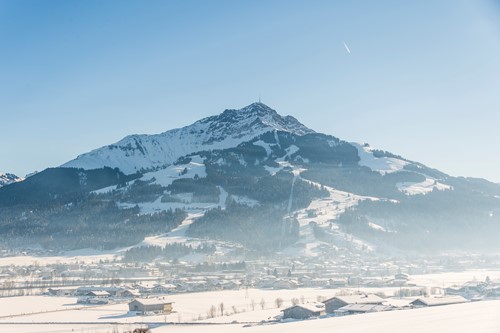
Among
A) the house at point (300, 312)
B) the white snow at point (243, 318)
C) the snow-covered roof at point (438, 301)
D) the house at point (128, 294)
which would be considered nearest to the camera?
the white snow at point (243, 318)

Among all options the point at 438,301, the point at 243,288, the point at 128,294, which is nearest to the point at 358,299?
the point at 438,301

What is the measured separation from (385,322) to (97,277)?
99279 mm

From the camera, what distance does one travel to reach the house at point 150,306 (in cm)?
6931

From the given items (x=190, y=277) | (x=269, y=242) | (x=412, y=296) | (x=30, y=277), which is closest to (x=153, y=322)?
(x=412, y=296)

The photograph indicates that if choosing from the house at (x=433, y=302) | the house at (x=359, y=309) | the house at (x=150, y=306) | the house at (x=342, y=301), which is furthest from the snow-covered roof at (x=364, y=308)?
the house at (x=150, y=306)

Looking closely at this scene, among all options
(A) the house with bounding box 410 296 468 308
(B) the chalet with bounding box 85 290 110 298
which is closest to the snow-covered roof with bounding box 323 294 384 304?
(A) the house with bounding box 410 296 468 308

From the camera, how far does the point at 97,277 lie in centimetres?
12450

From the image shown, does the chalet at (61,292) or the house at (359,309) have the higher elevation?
the chalet at (61,292)

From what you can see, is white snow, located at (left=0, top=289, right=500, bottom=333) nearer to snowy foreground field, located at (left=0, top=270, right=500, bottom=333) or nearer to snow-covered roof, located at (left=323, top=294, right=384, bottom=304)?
snowy foreground field, located at (left=0, top=270, right=500, bottom=333)

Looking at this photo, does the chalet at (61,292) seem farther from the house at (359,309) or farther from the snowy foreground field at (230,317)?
the house at (359,309)

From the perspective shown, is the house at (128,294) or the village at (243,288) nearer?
the village at (243,288)

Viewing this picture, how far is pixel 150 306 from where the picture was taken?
69562mm

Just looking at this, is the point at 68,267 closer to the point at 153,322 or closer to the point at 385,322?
the point at 153,322

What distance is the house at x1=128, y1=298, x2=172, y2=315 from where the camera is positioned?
6931 centimetres
